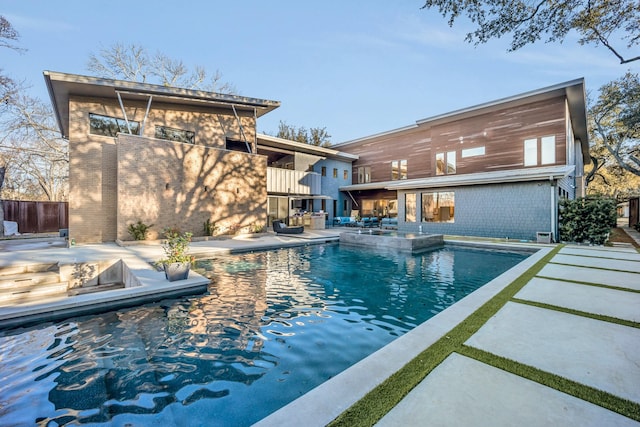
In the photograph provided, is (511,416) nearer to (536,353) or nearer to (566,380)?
(566,380)

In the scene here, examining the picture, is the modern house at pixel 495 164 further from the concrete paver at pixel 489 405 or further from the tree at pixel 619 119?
the concrete paver at pixel 489 405

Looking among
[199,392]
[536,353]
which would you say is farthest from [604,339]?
[199,392]

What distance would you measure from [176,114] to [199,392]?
14.0 meters

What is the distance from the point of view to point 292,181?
1770 cm

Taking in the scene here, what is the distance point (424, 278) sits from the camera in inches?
259

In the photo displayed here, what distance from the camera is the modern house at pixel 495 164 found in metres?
12.3

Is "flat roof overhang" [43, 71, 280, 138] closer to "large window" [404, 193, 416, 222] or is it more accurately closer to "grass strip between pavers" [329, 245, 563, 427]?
"large window" [404, 193, 416, 222]

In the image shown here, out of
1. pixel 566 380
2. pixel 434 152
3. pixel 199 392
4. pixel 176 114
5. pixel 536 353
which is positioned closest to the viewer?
pixel 566 380

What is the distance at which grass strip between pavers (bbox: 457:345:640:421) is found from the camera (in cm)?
193

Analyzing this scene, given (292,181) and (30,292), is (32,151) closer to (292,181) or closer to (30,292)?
(292,181)

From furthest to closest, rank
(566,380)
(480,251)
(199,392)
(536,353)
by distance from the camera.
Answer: (480,251) → (536,353) → (199,392) → (566,380)

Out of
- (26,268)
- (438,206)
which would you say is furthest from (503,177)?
(26,268)

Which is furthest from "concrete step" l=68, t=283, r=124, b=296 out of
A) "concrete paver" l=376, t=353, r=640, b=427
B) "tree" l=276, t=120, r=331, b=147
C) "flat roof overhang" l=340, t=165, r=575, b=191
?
"tree" l=276, t=120, r=331, b=147

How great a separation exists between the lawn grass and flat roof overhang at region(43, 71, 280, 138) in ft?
43.1
